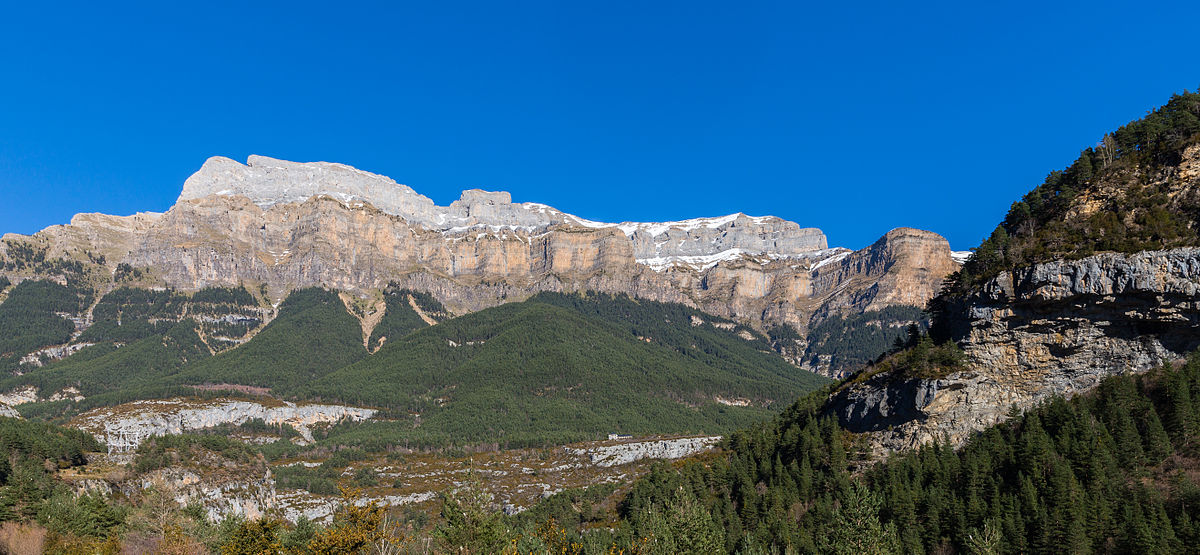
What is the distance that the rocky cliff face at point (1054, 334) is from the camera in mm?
75375

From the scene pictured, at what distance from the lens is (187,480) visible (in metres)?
103

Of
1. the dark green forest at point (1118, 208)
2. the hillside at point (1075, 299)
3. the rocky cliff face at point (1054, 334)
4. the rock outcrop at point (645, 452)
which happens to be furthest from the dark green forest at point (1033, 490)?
the rock outcrop at point (645, 452)

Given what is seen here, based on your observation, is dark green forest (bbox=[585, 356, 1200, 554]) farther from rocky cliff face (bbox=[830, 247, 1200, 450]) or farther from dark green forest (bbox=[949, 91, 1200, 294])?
dark green forest (bbox=[949, 91, 1200, 294])

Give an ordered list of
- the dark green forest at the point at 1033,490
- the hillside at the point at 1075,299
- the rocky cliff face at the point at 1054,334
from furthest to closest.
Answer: the hillside at the point at 1075,299
the rocky cliff face at the point at 1054,334
the dark green forest at the point at 1033,490

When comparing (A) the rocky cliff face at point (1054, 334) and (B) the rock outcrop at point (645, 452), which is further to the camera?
(B) the rock outcrop at point (645, 452)

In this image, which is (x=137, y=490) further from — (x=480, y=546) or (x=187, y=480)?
(x=480, y=546)

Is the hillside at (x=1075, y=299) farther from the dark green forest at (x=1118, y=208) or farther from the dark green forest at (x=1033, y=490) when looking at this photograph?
the dark green forest at (x=1033, y=490)

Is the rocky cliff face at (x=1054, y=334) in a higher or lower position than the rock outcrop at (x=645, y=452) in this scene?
higher

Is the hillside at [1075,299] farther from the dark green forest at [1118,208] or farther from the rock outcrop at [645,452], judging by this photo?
the rock outcrop at [645,452]

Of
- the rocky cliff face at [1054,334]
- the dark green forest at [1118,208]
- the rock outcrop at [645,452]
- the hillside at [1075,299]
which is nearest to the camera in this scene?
the rocky cliff face at [1054,334]

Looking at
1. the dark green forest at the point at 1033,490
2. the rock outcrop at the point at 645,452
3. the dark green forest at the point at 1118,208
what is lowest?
the rock outcrop at the point at 645,452

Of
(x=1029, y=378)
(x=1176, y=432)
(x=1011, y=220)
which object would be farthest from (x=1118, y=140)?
(x=1176, y=432)

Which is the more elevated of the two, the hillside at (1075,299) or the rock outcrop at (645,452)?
the hillside at (1075,299)

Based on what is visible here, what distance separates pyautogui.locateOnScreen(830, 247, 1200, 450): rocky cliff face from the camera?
7538cm
